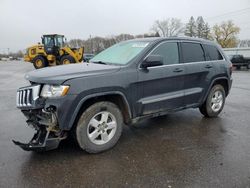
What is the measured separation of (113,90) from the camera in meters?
3.63

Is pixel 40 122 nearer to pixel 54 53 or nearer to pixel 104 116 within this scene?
pixel 104 116

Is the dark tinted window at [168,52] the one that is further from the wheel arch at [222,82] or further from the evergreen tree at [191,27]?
the evergreen tree at [191,27]

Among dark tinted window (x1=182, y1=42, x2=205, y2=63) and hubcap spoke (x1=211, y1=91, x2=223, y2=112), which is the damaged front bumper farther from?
hubcap spoke (x1=211, y1=91, x2=223, y2=112)

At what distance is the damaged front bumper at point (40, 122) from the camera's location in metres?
3.28

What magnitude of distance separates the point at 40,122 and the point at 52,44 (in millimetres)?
19804

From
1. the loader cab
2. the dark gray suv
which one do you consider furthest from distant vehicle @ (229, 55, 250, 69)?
the dark gray suv

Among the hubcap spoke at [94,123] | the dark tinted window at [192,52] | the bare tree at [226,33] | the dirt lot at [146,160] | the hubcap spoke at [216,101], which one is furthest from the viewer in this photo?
the bare tree at [226,33]

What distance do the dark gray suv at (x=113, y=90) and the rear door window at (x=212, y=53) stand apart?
0.22 feet

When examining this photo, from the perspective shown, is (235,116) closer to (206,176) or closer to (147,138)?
(147,138)

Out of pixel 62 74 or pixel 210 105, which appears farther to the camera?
pixel 210 105

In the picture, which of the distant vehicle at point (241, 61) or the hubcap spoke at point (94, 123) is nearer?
the hubcap spoke at point (94, 123)

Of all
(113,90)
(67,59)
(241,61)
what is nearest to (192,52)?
(113,90)

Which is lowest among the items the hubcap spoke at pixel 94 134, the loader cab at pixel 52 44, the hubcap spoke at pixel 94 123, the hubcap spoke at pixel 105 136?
the hubcap spoke at pixel 105 136

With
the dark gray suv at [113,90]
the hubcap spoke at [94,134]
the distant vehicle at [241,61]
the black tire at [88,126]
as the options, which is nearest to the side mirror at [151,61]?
the dark gray suv at [113,90]
